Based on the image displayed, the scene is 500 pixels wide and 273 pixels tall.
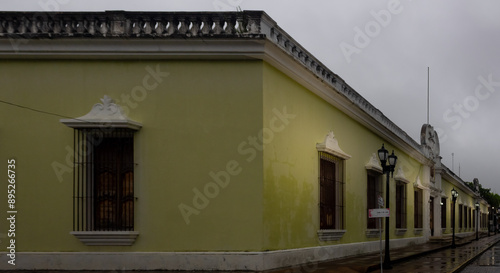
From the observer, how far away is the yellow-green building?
12516mm

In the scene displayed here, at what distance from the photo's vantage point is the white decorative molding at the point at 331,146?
16.5m

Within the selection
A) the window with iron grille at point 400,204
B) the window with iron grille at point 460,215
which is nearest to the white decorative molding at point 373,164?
the window with iron grille at point 400,204

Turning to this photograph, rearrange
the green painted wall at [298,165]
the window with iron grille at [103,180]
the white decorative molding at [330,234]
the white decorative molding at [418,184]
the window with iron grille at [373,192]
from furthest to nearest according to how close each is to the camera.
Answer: the white decorative molding at [418,184]
the window with iron grille at [373,192]
the white decorative molding at [330,234]
the green painted wall at [298,165]
the window with iron grille at [103,180]

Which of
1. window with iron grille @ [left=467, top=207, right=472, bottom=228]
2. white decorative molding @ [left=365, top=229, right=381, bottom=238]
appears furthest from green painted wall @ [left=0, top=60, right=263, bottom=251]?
window with iron grille @ [left=467, top=207, right=472, bottom=228]

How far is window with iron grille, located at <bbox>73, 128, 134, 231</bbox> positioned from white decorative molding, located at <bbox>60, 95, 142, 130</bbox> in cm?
21

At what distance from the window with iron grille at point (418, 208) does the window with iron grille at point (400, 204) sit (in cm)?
345

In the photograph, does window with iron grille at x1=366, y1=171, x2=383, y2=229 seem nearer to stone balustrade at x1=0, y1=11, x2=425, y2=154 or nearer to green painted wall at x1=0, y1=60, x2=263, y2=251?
green painted wall at x1=0, y1=60, x2=263, y2=251

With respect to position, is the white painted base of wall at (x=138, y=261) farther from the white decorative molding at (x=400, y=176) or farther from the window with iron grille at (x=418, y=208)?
the window with iron grille at (x=418, y=208)

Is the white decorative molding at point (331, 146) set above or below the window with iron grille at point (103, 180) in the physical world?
above

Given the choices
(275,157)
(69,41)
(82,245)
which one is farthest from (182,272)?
(69,41)

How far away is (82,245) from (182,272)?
218cm

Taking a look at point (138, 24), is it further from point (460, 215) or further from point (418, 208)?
point (460, 215)

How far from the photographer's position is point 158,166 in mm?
12734

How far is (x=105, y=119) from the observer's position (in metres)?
12.6
